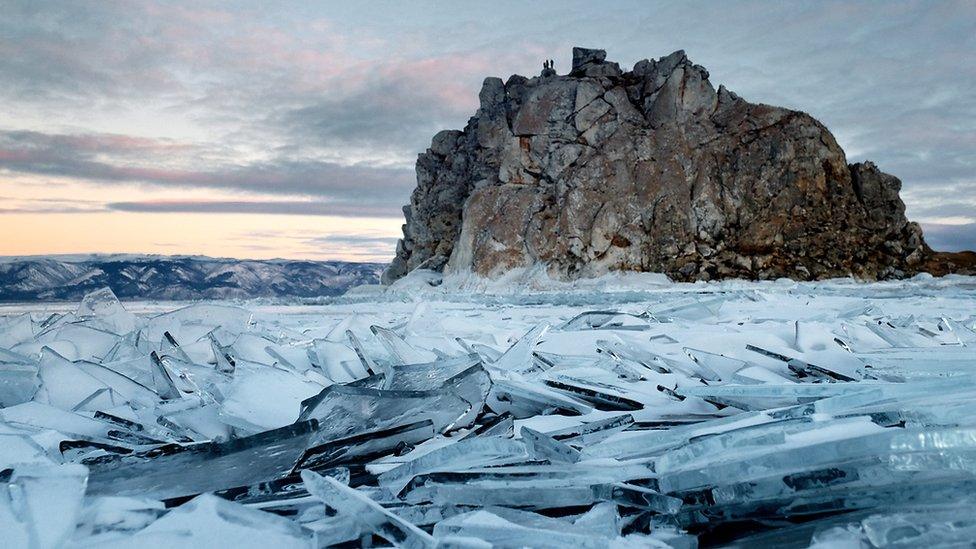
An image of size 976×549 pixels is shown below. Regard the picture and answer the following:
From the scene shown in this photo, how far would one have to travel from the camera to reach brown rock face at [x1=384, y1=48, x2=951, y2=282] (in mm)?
27406

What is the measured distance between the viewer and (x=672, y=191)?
28844 millimetres

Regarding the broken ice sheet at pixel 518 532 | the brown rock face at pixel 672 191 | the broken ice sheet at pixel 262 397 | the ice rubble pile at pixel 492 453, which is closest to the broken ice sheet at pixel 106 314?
the ice rubble pile at pixel 492 453

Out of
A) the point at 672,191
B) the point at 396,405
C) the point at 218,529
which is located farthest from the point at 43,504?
the point at 672,191

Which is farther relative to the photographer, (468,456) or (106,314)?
(106,314)

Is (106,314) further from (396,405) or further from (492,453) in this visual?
(492,453)

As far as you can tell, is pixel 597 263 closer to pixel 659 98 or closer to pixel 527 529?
pixel 659 98

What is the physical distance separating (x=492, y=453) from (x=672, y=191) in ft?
96.9

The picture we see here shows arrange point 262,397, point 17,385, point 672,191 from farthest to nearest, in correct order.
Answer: point 672,191 → point 17,385 → point 262,397

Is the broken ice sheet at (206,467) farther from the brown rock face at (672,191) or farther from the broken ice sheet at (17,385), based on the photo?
the brown rock face at (672,191)

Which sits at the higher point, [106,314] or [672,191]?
[672,191]

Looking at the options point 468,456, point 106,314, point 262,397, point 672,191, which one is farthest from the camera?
point 672,191

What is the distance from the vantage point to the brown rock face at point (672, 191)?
89.9ft

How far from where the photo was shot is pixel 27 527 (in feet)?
2.20

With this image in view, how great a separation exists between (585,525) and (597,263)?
27.5m
